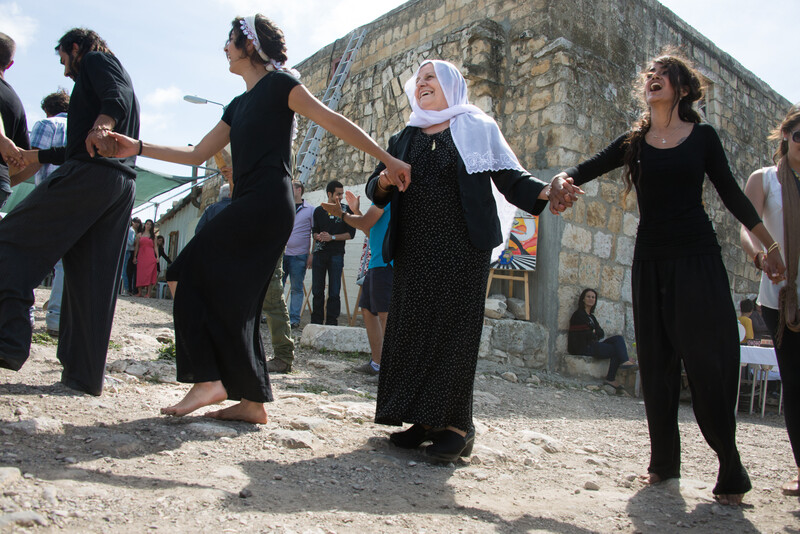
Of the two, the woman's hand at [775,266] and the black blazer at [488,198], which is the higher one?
the black blazer at [488,198]

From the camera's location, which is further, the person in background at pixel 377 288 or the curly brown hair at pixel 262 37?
the person in background at pixel 377 288

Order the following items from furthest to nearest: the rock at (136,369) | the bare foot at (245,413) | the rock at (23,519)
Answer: the rock at (136,369)
the bare foot at (245,413)
the rock at (23,519)

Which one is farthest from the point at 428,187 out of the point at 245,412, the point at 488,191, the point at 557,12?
the point at 557,12

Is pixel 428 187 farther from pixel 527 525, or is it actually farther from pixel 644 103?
pixel 527 525

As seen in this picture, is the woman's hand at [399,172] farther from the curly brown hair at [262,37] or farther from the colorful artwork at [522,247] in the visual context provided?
the colorful artwork at [522,247]

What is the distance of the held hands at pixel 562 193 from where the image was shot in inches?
95.1

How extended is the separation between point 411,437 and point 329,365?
8.84 ft

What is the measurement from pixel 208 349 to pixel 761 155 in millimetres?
11334

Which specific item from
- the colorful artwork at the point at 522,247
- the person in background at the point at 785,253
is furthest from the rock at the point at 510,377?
the person in background at the point at 785,253

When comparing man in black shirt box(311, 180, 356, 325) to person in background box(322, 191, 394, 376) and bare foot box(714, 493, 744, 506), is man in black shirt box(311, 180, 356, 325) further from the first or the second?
bare foot box(714, 493, 744, 506)

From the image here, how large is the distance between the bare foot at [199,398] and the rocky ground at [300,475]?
0.17 ft

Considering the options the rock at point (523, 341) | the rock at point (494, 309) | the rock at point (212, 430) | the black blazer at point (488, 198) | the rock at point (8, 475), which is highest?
the black blazer at point (488, 198)

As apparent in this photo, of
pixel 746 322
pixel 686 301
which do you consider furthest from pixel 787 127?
pixel 746 322

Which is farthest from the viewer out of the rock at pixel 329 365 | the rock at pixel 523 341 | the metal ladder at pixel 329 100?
the metal ladder at pixel 329 100
